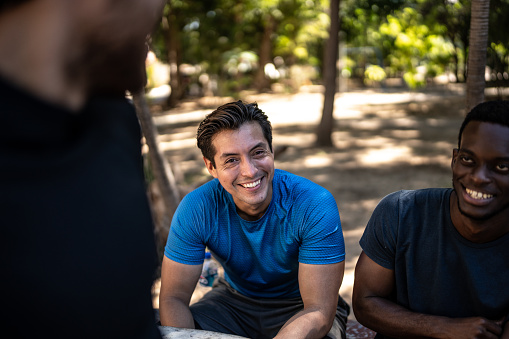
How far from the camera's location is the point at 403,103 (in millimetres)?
15633

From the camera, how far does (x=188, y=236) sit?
2.42 m

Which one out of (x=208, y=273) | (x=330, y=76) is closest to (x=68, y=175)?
(x=208, y=273)

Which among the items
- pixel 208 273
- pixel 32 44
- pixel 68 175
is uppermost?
pixel 32 44

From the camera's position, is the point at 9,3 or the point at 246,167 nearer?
the point at 9,3

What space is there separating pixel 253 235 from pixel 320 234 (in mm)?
334

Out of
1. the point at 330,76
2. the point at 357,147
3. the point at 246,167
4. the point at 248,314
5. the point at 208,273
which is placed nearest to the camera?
the point at 246,167

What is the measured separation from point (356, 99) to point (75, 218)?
17.8 metres

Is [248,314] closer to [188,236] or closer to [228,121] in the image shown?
[188,236]

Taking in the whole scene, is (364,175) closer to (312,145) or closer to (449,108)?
(312,145)

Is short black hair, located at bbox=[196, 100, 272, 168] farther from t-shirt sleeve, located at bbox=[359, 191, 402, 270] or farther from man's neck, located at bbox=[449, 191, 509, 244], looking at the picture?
man's neck, located at bbox=[449, 191, 509, 244]

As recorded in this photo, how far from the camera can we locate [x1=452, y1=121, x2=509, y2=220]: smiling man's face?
6.28 feet

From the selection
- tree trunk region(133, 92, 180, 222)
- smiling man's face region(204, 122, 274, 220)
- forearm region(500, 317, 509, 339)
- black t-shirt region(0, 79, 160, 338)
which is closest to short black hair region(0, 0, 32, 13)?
black t-shirt region(0, 79, 160, 338)

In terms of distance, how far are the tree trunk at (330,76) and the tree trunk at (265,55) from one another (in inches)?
471

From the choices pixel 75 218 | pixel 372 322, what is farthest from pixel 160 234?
pixel 75 218
